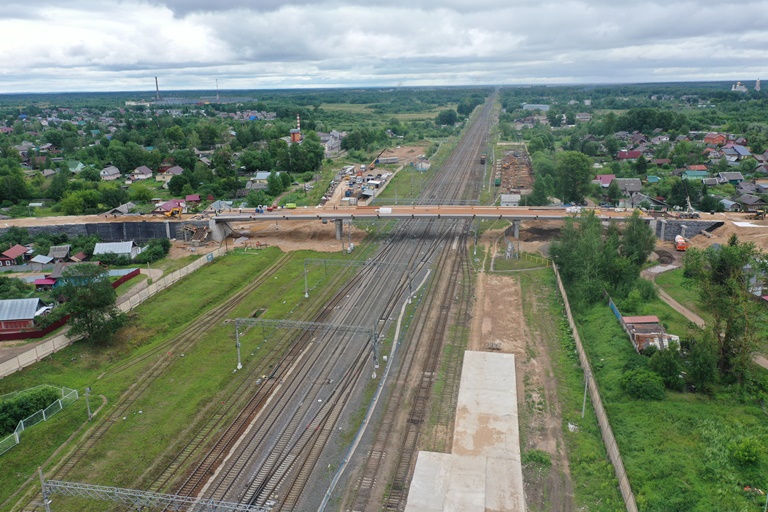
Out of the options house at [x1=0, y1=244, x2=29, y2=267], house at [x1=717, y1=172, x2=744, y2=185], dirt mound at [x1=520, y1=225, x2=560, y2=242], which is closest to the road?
dirt mound at [x1=520, y1=225, x2=560, y2=242]

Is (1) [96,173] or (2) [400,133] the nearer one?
(1) [96,173]

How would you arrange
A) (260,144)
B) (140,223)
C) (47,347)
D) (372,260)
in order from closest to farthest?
1. (47,347)
2. (372,260)
3. (140,223)
4. (260,144)

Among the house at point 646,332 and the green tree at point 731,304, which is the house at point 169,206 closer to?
the house at point 646,332

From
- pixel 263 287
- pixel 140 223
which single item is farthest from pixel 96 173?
pixel 263 287

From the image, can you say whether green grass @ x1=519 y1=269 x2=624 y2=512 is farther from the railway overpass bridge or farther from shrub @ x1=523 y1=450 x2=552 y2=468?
the railway overpass bridge

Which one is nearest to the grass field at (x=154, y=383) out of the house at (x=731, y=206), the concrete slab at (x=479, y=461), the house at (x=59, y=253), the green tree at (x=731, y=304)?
the concrete slab at (x=479, y=461)

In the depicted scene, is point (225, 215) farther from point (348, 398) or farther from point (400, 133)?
Result: point (400, 133)
